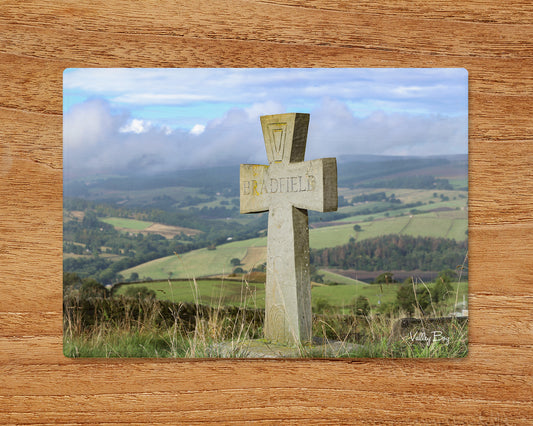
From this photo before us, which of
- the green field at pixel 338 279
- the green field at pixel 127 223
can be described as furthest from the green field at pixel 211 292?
the green field at pixel 338 279

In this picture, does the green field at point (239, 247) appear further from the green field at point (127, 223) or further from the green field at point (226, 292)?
the green field at point (127, 223)

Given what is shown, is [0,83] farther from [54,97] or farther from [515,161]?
[515,161]

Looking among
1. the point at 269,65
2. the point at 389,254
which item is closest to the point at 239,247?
the point at 389,254

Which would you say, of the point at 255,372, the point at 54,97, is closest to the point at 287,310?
the point at 255,372

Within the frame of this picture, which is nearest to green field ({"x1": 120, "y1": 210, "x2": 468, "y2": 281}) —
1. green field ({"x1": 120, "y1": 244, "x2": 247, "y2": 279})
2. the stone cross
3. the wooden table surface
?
green field ({"x1": 120, "y1": 244, "x2": 247, "y2": 279})

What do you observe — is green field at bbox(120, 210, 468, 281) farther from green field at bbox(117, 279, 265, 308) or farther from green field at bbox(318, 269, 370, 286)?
green field at bbox(318, 269, 370, 286)

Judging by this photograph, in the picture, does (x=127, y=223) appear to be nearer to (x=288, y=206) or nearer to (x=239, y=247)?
(x=239, y=247)
